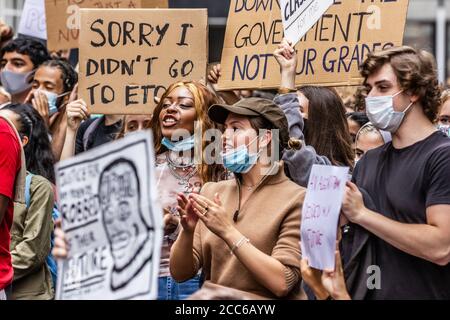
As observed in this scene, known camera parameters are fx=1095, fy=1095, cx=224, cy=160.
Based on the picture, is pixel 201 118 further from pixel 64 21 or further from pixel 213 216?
pixel 64 21

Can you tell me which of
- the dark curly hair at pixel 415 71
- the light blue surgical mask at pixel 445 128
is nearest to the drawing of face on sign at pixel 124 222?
the dark curly hair at pixel 415 71

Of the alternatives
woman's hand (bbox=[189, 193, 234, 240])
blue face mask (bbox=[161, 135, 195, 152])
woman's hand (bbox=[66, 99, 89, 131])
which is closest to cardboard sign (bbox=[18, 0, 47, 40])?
woman's hand (bbox=[66, 99, 89, 131])

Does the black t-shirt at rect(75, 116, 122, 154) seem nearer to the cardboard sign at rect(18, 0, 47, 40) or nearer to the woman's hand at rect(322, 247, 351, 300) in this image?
the cardboard sign at rect(18, 0, 47, 40)

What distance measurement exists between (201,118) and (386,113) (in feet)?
5.28

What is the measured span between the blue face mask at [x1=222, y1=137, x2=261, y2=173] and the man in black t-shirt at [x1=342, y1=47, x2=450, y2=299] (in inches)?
20.1

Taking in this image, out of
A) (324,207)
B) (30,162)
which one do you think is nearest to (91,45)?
(30,162)

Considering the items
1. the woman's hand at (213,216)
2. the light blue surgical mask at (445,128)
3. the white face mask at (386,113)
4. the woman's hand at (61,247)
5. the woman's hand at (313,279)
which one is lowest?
the woman's hand at (313,279)

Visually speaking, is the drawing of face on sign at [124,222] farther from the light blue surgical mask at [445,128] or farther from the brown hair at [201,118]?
the light blue surgical mask at [445,128]

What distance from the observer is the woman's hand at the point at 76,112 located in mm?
6645

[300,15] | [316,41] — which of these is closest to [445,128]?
[316,41]

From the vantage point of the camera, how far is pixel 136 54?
263 inches

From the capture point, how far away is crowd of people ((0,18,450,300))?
4.45 m

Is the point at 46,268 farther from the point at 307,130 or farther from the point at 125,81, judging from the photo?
the point at 307,130

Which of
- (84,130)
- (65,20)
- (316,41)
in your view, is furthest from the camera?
(65,20)
